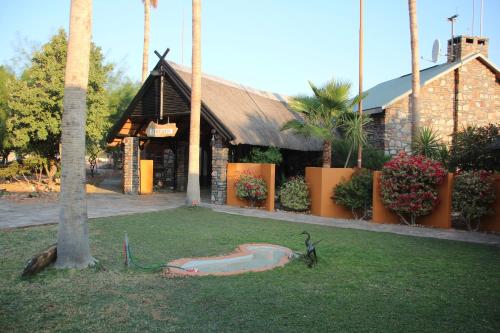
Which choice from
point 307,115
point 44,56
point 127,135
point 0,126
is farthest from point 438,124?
point 0,126

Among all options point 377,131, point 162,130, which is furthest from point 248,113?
point 377,131

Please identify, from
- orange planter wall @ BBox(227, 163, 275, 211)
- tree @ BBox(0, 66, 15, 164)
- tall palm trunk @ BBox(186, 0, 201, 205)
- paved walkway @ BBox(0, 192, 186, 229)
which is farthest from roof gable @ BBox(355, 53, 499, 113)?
tree @ BBox(0, 66, 15, 164)

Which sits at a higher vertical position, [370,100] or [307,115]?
[370,100]

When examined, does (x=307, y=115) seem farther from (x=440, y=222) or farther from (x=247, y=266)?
(x=247, y=266)

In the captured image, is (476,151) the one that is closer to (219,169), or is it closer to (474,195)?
(474,195)

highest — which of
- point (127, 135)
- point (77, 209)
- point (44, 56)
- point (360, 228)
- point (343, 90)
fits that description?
point (44, 56)

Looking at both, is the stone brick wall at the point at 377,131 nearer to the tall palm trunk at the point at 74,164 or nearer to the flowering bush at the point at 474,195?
the flowering bush at the point at 474,195

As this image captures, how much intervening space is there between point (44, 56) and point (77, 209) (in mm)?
16885

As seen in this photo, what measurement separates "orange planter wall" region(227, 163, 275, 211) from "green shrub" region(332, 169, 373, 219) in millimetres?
2323

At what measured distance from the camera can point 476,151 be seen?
12.3m

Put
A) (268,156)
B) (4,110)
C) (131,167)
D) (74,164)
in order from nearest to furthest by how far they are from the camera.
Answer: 1. (74,164)
2. (268,156)
3. (131,167)
4. (4,110)

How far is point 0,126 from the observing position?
22969mm

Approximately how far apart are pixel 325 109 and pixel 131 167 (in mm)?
10041

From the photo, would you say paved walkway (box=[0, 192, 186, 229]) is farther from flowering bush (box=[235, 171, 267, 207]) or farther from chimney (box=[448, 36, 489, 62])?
chimney (box=[448, 36, 489, 62])
